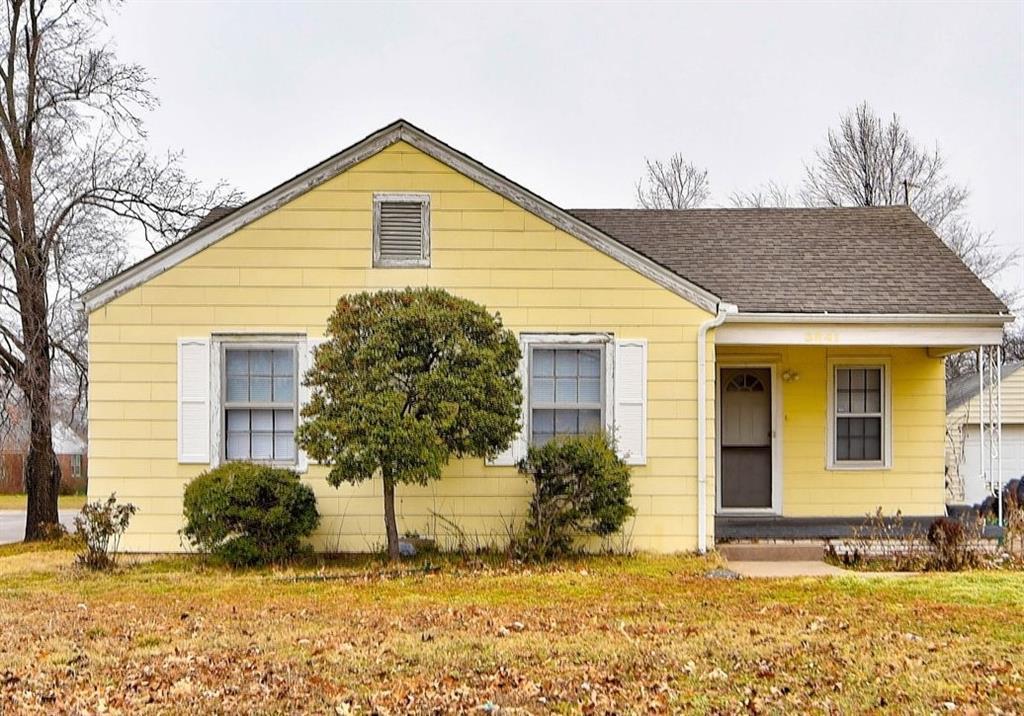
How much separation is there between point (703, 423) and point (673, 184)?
2402cm

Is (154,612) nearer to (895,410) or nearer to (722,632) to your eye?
(722,632)

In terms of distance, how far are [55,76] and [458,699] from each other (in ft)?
43.8

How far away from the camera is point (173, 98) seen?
2062 cm

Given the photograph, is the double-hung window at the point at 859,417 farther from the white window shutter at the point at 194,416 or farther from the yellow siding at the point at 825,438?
the white window shutter at the point at 194,416

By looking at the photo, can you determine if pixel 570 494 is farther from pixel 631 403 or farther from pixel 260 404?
pixel 260 404

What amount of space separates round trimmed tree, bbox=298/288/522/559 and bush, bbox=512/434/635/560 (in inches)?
22.4

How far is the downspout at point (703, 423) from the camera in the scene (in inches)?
449

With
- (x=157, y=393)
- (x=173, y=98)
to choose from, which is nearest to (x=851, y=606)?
(x=157, y=393)

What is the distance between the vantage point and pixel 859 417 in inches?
532

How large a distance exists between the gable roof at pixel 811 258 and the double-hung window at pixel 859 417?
4.57 feet

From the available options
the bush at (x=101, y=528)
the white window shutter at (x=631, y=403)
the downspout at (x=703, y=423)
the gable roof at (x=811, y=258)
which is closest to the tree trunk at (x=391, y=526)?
the white window shutter at (x=631, y=403)

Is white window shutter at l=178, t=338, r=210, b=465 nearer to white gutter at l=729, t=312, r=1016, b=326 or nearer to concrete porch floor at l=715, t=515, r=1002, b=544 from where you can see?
concrete porch floor at l=715, t=515, r=1002, b=544

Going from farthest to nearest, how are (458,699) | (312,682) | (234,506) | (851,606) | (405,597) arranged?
(234,506), (405,597), (851,606), (312,682), (458,699)

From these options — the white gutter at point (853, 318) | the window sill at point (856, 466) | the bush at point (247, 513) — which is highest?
the white gutter at point (853, 318)
